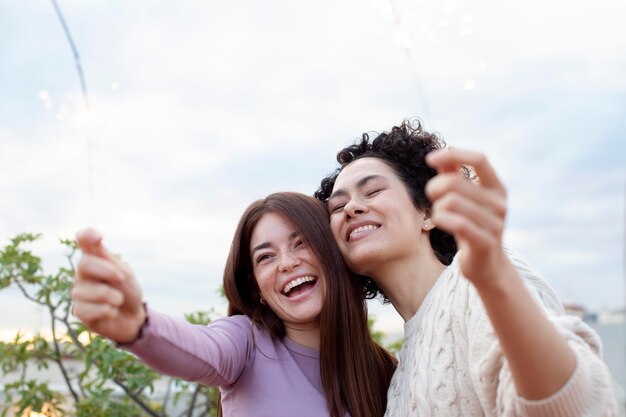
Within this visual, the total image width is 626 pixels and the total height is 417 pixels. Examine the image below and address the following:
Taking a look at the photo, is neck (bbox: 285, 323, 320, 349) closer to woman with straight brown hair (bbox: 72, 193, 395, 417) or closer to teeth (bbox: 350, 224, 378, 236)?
woman with straight brown hair (bbox: 72, 193, 395, 417)

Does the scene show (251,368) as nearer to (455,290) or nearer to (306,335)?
(306,335)

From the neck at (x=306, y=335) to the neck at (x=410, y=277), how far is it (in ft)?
0.99

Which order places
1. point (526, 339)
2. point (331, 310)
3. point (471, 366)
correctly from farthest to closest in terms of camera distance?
point (331, 310) → point (471, 366) → point (526, 339)

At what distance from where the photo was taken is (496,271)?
108 centimetres

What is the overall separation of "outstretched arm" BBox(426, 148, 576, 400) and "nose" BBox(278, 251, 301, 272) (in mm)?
1038

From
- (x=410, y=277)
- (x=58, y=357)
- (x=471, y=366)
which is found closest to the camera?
(x=471, y=366)

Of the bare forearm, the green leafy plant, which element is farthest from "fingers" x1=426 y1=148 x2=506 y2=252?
the green leafy plant

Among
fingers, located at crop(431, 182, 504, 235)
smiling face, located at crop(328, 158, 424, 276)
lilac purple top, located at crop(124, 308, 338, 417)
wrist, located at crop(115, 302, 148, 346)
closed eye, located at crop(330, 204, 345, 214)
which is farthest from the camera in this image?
closed eye, located at crop(330, 204, 345, 214)

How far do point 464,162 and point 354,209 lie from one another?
1185mm

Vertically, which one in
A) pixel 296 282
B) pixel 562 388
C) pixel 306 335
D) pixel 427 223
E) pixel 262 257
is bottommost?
pixel 562 388

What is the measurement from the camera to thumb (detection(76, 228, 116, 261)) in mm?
1151

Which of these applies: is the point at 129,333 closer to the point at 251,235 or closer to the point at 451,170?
the point at 451,170

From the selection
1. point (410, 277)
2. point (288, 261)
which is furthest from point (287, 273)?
point (410, 277)

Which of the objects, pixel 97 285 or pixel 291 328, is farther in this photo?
pixel 291 328
